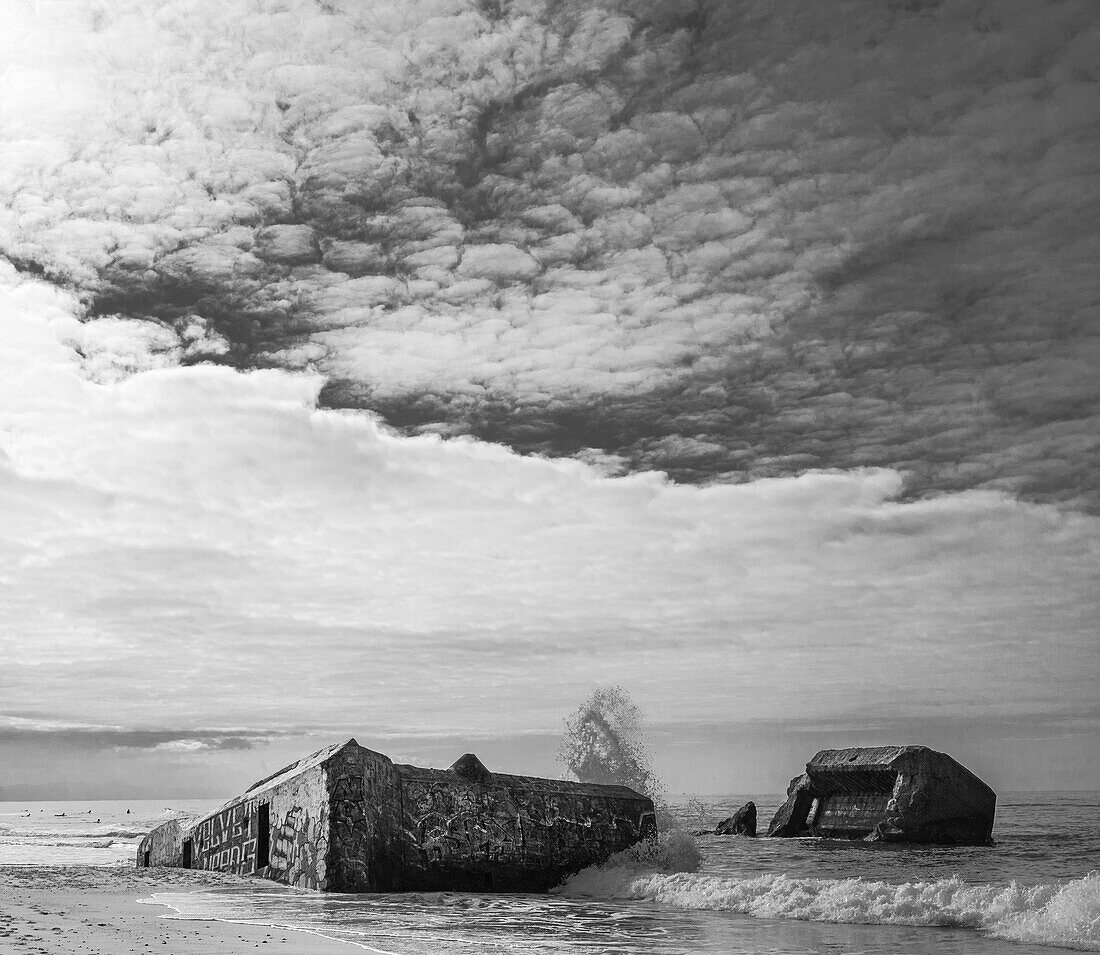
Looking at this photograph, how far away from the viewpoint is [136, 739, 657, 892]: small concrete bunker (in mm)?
13961

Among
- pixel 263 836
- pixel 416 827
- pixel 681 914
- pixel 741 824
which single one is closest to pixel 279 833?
pixel 263 836

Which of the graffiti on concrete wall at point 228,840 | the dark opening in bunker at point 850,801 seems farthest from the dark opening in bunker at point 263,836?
the dark opening in bunker at point 850,801

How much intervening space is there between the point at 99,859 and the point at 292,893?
19.9 metres

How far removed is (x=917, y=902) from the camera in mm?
11797

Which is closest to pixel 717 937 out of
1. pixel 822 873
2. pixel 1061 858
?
pixel 822 873

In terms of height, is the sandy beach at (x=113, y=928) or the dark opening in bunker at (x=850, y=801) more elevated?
the sandy beach at (x=113, y=928)

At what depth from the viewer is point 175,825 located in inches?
809

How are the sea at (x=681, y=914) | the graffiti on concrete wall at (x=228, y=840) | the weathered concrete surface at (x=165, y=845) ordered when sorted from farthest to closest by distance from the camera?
the weathered concrete surface at (x=165, y=845) → the graffiti on concrete wall at (x=228, y=840) → the sea at (x=681, y=914)

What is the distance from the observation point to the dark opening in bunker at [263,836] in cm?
1552

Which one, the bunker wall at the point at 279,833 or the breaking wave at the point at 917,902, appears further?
the bunker wall at the point at 279,833

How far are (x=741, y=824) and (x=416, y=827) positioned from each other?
1150 inches

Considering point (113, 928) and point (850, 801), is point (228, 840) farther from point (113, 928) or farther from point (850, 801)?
point (850, 801)

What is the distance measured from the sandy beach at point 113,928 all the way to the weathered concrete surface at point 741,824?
97.9 feet

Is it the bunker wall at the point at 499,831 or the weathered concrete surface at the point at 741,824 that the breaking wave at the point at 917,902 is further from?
the weathered concrete surface at the point at 741,824
